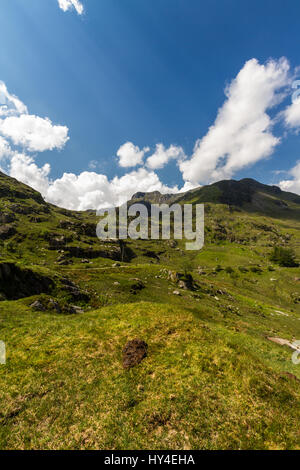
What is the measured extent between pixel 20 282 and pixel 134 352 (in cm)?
3121

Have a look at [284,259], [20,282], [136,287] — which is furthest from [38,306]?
[284,259]

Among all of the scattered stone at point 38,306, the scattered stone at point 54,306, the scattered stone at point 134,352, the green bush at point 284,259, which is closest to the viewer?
the scattered stone at point 134,352

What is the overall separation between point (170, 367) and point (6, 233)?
582ft

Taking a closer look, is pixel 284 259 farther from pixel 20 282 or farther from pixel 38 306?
pixel 38 306

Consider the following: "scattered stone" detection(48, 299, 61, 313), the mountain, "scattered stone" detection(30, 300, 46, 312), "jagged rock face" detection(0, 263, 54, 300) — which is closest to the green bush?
the mountain

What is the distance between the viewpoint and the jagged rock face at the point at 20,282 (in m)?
32.0

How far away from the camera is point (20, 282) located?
34500mm

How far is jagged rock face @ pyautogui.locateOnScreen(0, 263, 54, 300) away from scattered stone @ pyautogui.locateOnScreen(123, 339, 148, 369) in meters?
27.1

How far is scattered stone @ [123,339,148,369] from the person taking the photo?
13.3 metres

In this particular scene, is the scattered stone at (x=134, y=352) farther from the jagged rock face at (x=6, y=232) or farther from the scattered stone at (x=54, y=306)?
the jagged rock face at (x=6, y=232)

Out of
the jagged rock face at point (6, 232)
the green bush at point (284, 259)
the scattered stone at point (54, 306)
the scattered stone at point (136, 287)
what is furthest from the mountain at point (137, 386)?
the green bush at point (284, 259)

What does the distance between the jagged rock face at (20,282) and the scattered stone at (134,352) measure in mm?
27149

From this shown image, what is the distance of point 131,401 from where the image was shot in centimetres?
1062
